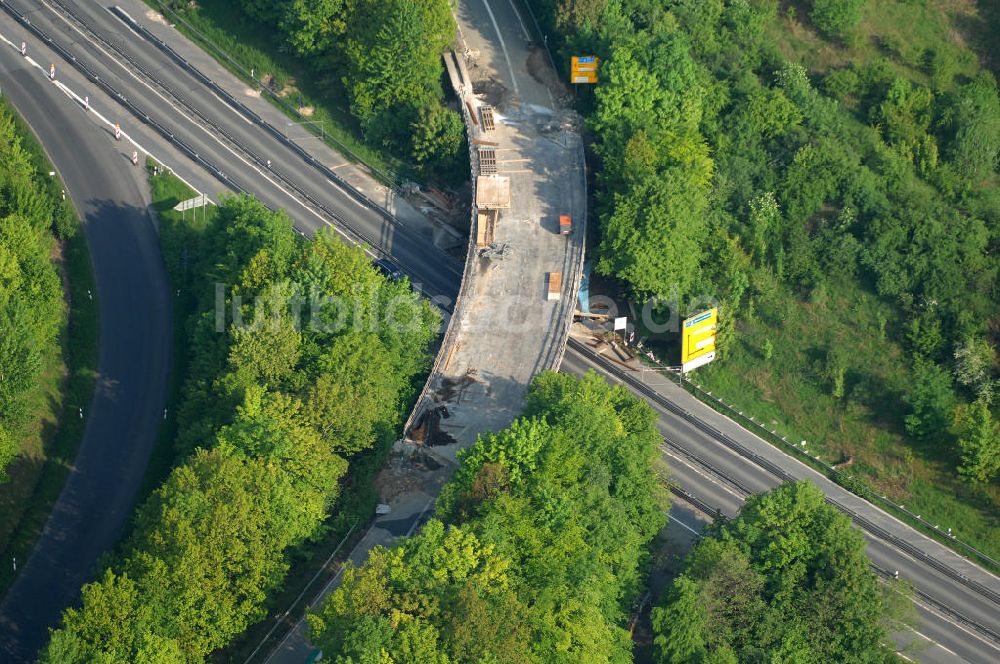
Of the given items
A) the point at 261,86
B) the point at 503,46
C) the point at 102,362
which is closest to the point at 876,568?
the point at 503,46

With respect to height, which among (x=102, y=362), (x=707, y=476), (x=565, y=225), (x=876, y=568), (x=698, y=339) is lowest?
(x=876, y=568)

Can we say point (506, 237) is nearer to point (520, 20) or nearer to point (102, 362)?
point (520, 20)

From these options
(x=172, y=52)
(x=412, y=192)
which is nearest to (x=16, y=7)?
(x=172, y=52)

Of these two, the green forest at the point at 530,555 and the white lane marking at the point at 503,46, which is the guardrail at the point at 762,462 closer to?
the green forest at the point at 530,555

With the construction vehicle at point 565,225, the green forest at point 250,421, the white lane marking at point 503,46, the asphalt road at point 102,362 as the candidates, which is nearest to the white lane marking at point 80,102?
the asphalt road at point 102,362

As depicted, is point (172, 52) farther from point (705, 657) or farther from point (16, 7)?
point (705, 657)

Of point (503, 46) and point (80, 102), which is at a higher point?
point (503, 46)
